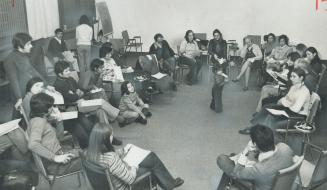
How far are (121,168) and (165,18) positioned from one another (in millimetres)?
8439

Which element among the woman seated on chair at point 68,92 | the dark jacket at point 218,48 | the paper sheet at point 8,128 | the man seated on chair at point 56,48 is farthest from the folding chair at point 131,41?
the paper sheet at point 8,128

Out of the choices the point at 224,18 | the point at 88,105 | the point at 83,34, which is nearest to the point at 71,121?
the point at 88,105

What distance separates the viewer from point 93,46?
32.7ft

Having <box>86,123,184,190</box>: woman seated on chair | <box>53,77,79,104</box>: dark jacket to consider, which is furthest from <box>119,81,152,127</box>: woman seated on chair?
<box>86,123,184,190</box>: woman seated on chair

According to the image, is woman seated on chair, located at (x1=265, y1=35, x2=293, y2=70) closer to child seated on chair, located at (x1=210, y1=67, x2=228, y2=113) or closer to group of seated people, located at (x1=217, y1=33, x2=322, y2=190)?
group of seated people, located at (x1=217, y1=33, x2=322, y2=190)

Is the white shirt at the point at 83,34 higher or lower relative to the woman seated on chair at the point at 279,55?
higher

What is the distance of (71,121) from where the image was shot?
4820 mm

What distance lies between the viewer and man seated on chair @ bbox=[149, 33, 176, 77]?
8.07 meters

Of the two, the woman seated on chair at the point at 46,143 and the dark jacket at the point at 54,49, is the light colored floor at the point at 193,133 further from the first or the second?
the dark jacket at the point at 54,49

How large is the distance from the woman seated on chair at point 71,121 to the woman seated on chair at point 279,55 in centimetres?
465

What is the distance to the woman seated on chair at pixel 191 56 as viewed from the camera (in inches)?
336

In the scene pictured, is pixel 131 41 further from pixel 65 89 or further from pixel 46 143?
pixel 46 143

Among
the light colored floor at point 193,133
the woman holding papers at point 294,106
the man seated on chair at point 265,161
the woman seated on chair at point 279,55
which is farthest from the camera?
Answer: the woman seated on chair at point 279,55

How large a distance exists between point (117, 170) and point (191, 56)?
5910 mm
